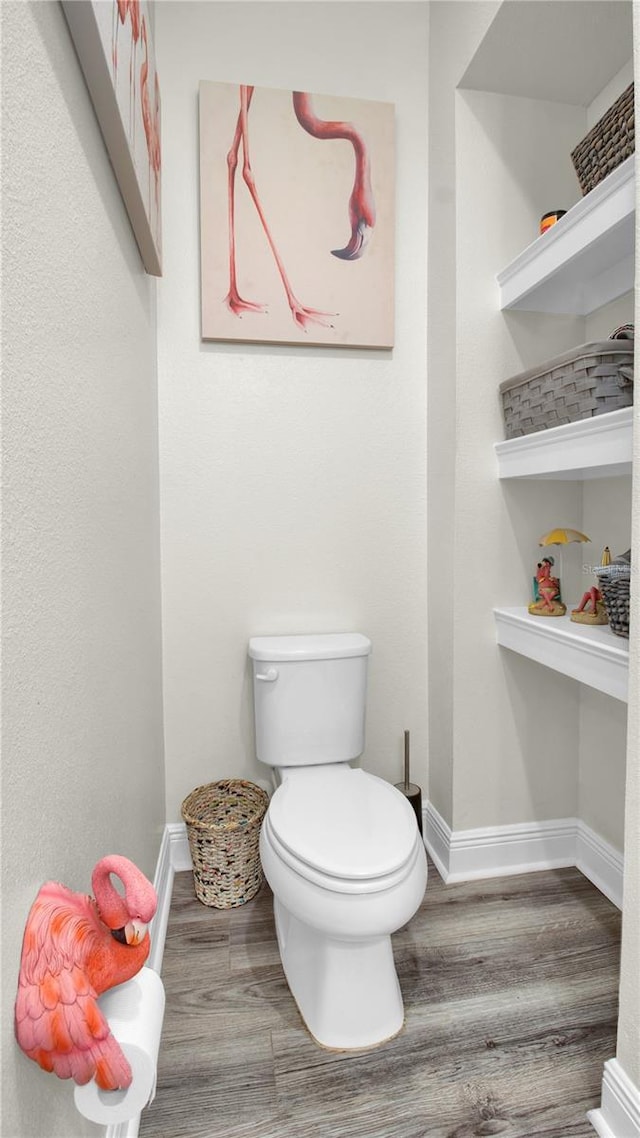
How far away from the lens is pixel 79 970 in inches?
23.2

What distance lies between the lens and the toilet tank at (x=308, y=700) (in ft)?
5.51

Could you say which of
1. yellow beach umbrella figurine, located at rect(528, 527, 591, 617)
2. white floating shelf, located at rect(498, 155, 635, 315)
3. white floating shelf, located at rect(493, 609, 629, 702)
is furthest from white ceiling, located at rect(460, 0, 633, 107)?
white floating shelf, located at rect(493, 609, 629, 702)

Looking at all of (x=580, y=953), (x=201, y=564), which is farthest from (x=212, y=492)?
(x=580, y=953)

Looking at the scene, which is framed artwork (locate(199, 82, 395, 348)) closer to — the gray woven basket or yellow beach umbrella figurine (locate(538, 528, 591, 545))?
the gray woven basket

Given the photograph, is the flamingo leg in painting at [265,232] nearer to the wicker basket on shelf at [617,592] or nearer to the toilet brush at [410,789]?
the wicker basket on shelf at [617,592]

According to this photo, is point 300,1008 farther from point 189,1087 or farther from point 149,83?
point 149,83

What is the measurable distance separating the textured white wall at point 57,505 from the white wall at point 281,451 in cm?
58

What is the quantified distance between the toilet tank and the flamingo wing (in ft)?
3.55

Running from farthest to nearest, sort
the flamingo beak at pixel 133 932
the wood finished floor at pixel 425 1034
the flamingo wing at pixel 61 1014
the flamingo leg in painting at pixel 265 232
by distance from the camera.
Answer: the flamingo leg in painting at pixel 265 232
the wood finished floor at pixel 425 1034
the flamingo beak at pixel 133 932
the flamingo wing at pixel 61 1014

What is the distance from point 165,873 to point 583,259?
74.7 inches

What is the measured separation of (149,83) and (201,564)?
117cm

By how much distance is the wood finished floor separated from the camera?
1.08 m

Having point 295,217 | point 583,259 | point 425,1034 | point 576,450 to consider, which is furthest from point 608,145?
point 425,1034

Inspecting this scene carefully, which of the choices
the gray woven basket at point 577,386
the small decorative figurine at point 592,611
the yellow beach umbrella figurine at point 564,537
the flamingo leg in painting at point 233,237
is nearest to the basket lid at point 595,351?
the gray woven basket at point 577,386
